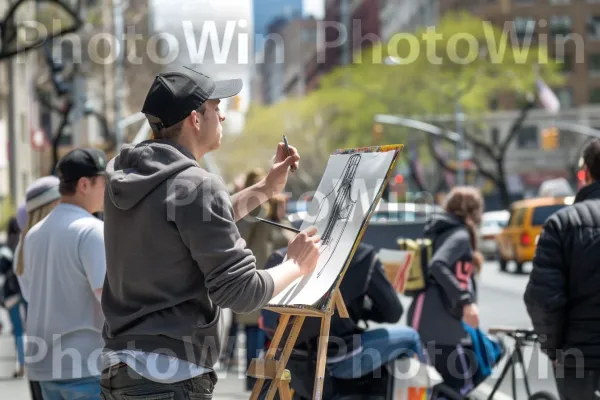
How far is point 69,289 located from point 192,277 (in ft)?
4.74

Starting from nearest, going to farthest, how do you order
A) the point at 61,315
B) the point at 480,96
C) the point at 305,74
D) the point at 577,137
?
1. the point at 61,315
2. the point at 480,96
3. the point at 577,137
4. the point at 305,74

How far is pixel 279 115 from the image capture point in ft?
317

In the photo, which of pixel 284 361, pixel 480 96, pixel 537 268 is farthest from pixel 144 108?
pixel 480 96

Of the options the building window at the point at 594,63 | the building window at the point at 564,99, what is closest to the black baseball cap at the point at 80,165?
the building window at the point at 564,99

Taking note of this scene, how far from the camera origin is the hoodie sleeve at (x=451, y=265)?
7438 mm

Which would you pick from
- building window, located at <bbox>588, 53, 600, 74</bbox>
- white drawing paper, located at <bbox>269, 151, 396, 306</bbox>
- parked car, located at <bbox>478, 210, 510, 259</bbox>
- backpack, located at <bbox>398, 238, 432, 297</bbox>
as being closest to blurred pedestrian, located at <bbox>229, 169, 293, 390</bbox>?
backpack, located at <bbox>398, 238, 432, 297</bbox>

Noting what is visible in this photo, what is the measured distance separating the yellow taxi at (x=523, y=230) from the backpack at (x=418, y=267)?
21.1 meters

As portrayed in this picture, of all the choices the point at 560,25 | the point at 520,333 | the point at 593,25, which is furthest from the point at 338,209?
the point at 593,25

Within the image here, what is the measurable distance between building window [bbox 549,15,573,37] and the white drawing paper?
73484 millimetres

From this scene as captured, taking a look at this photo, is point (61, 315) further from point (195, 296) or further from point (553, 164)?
point (553, 164)

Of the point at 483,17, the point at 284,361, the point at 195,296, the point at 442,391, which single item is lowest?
the point at 442,391

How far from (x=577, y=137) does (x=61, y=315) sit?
68996mm

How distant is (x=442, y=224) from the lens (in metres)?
7.74

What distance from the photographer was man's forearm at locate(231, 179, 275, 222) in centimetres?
432
